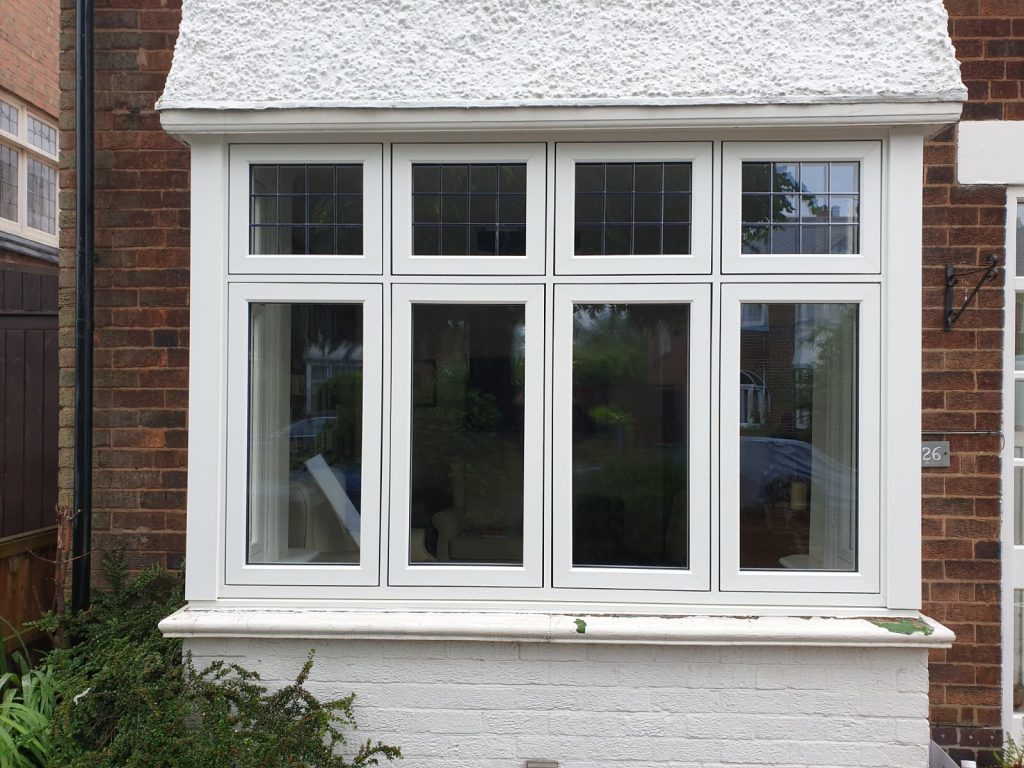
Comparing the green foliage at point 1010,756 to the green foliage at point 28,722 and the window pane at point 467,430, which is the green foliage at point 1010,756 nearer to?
the window pane at point 467,430

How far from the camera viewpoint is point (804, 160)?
2.86 metres

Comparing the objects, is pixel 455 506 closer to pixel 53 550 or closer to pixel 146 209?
pixel 146 209

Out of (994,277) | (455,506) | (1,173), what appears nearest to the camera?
(455,506)

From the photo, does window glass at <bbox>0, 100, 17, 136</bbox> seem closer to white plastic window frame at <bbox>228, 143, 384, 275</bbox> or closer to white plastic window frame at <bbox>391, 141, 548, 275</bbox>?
white plastic window frame at <bbox>228, 143, 384, 275</bbox>

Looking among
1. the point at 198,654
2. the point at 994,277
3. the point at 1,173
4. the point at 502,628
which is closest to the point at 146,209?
the point at 198,654

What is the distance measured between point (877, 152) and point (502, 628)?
92.8 inches

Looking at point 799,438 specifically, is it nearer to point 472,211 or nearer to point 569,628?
point 569,628

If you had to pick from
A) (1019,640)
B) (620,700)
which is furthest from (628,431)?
(1019,640)

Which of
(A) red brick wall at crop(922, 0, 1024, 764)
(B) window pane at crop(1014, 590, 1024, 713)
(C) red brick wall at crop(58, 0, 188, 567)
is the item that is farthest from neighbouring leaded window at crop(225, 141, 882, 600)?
(B) window pane at crop(1014, 590, 1024, 713)

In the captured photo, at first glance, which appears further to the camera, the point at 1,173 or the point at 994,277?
the point at 1,173

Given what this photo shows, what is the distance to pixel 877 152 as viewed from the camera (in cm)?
281

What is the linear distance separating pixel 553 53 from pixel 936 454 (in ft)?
8.39

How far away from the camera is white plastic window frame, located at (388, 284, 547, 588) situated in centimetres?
285

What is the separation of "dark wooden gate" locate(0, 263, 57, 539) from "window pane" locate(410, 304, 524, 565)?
3010 millimetres
